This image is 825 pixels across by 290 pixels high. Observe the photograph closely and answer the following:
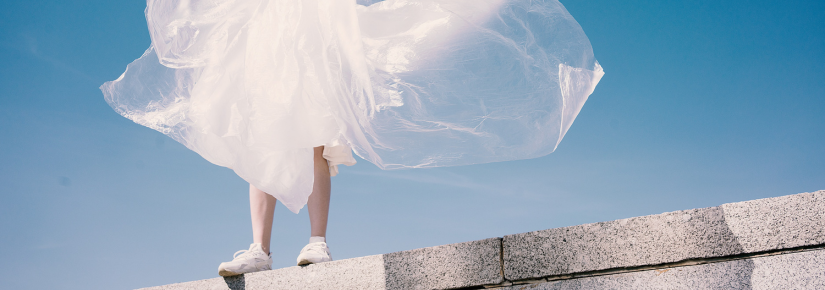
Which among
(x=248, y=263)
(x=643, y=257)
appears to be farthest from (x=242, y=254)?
(x=643, y=257)

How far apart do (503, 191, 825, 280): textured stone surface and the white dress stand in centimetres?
44

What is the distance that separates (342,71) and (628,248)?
1.06 metres

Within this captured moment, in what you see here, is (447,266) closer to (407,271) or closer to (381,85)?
(407,271)

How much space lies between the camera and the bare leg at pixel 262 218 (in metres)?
2.20

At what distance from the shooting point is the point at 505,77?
1.99 metres

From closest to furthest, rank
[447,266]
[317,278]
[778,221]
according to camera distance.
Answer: [778,221], [447,266], [317,278]

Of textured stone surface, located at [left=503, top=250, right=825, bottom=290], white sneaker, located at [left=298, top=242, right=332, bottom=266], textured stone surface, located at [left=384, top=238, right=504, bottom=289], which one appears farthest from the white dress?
textured stone surface, located at [left=503, top=250, right=825, bottom=290]

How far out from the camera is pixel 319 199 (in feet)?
7.26

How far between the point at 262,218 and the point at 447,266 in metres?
0.86

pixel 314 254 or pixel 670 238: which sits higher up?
pixel 314 254

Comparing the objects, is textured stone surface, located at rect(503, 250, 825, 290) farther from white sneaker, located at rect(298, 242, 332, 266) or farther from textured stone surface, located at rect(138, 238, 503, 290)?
white sneaker, located at rect(298, 242, 332, 266)

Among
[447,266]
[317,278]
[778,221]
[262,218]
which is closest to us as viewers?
[778,221]

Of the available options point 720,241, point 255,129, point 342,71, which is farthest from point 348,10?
point 720,241

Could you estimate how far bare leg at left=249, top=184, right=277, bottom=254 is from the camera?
86.7 inches
